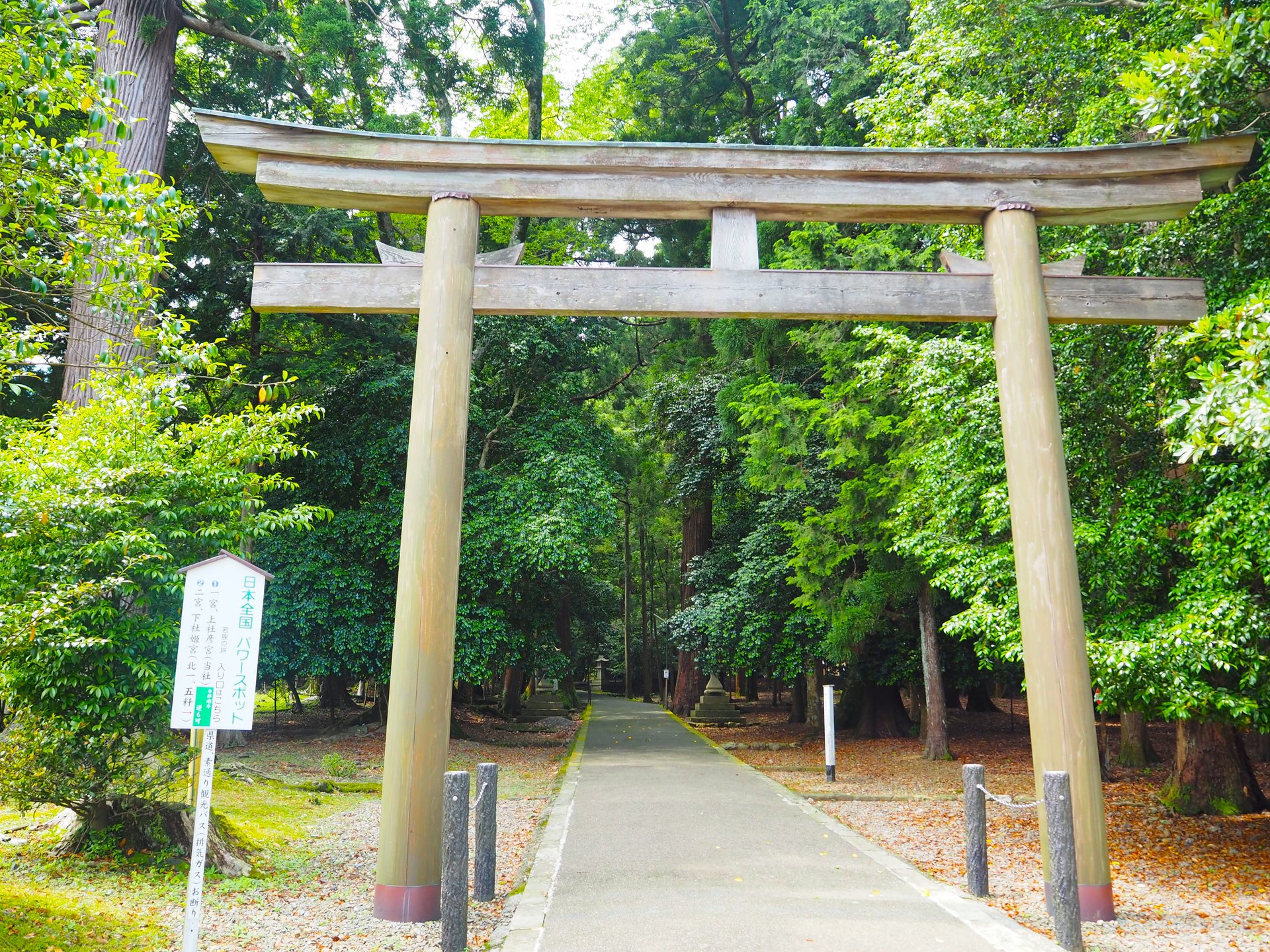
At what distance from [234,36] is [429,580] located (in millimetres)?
11706

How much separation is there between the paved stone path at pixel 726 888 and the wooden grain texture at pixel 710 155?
212 inches

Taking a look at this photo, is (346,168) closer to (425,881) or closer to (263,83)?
(425,881)

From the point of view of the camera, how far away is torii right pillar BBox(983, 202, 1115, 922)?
546 cm

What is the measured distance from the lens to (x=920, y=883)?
6457 millimetres

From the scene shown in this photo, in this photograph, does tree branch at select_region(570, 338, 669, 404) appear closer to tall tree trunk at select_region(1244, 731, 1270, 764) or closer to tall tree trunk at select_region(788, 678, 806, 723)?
tall tree trunk at select_region(788, 678, 806, 723)

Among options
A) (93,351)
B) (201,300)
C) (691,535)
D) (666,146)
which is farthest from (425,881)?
(691,535)

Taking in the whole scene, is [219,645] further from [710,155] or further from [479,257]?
[710,155]

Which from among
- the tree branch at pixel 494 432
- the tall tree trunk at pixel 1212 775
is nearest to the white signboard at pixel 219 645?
the tall tree trunk at pixel 1212 775

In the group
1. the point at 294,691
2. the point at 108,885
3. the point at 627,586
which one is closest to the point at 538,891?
the point at 108,885

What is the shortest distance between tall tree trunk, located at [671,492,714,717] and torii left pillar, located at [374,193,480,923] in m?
14.4

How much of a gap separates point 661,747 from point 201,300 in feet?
42.5

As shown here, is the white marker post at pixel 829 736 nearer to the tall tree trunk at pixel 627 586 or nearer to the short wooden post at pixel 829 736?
the short wooden post at pixel 829 736

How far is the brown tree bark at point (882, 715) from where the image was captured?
63.4 ft

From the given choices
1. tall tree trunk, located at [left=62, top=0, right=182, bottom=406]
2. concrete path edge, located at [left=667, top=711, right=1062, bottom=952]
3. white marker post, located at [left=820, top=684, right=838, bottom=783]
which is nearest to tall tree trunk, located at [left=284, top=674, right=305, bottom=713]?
tall tree trunk, located at [left=62, top=0, right=182, bottom=406]
